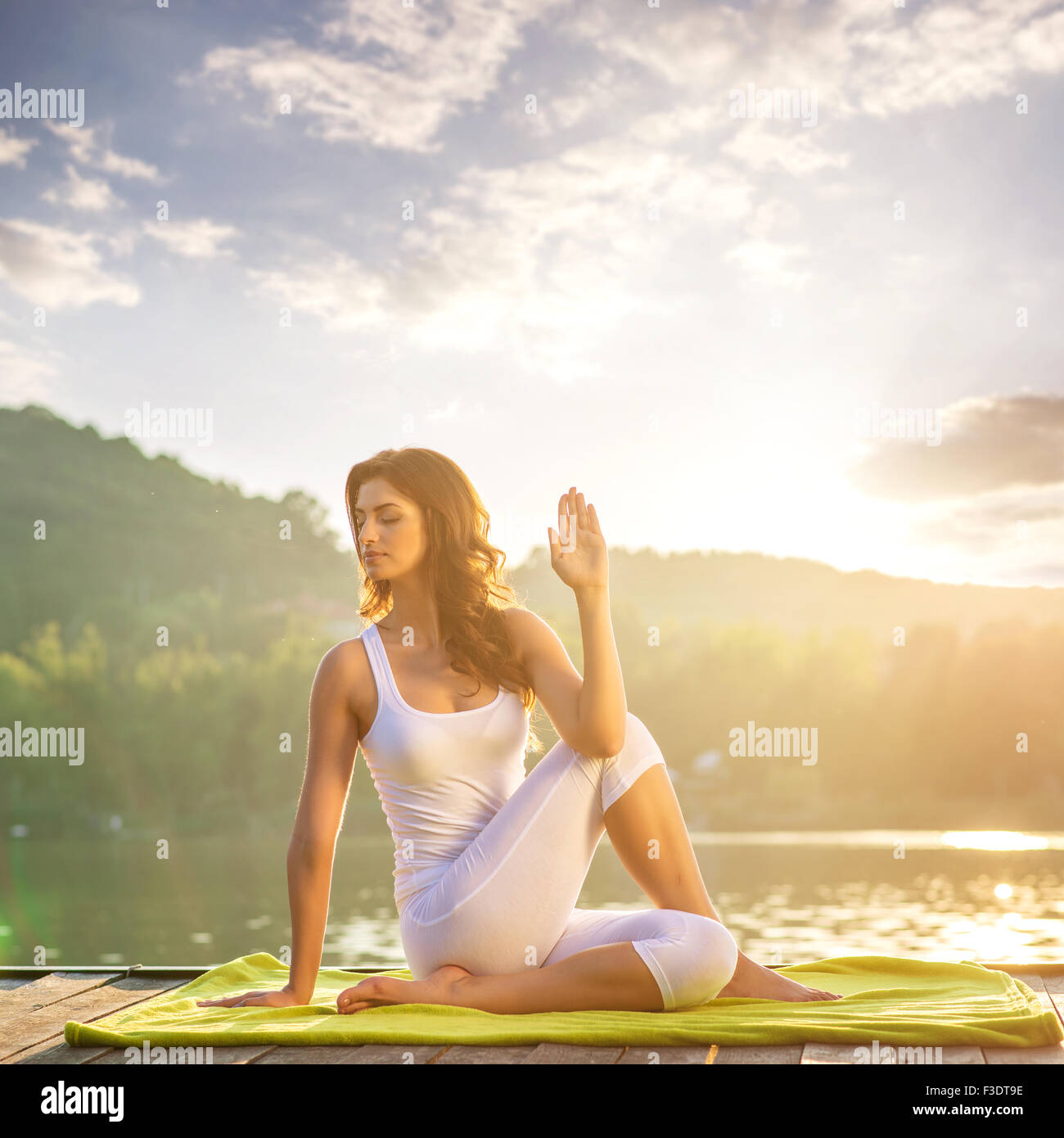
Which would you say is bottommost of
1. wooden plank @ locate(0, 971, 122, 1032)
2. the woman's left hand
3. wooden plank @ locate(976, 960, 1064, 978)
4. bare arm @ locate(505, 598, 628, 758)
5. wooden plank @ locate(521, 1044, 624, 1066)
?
wooden plank @ locate(976, 960, 1064, 978)

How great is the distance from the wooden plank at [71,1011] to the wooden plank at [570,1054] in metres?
0.94

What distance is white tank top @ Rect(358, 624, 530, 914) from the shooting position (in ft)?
8.11

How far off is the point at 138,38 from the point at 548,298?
25.8 meters

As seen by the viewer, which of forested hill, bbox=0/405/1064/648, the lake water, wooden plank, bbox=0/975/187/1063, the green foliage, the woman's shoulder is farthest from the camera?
forested hill, bbox=0/405/1064/648

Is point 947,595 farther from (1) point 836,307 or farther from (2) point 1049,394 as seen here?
(2) point 1049,394

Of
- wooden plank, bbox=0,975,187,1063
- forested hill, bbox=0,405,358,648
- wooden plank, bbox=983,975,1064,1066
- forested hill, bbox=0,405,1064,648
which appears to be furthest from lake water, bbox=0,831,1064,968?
forested hill, bbox=0,405,358,648

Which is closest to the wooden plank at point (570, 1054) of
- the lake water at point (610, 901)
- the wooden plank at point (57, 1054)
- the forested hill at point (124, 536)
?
the wooden plank at point (57, 1054)

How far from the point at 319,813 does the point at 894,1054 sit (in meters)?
1.22

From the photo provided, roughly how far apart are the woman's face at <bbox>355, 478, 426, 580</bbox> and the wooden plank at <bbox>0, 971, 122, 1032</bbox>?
1.26m

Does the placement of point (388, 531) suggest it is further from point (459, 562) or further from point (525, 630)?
point (525, 630)

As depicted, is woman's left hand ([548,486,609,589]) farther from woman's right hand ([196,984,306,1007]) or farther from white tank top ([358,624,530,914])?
woman's right hand ([196,984,306,1007])

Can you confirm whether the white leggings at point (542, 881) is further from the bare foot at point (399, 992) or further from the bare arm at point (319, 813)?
the bare arm at point (319, 813)

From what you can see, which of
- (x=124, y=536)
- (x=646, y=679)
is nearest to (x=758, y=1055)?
(x=646, y=679)
